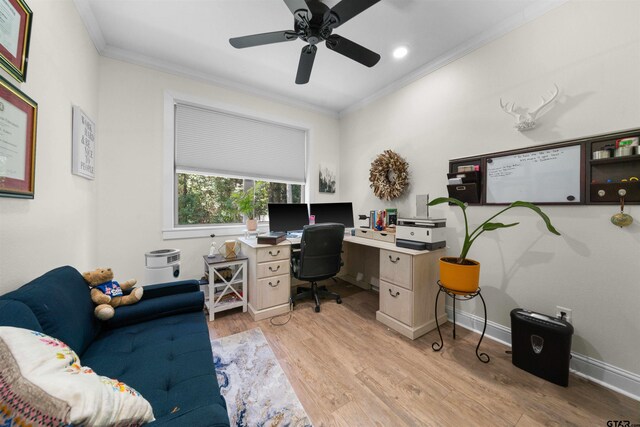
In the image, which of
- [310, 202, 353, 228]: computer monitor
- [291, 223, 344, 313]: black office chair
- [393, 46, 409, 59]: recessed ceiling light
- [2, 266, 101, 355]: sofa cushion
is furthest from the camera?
[310, 202, 353, 228]: computer monitor

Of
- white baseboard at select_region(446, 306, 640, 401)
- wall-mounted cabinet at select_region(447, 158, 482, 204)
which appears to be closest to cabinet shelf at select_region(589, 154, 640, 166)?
wall-mounted cabinet at select_region(447, 158, 482, 204)

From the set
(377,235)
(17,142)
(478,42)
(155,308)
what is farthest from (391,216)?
(17,142)

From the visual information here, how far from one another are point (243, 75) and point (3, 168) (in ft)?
7.42

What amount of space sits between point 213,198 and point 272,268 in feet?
4.23

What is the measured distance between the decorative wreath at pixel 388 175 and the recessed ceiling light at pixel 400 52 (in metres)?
0.96

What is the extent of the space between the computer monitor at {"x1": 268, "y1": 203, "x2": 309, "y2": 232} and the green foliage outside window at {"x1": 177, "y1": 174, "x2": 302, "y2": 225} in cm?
37

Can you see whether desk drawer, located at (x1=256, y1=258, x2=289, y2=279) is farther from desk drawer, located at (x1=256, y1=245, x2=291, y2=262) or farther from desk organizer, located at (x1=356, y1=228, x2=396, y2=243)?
desk organizer, located at (x1=356, y1=228, x2=396, y2=243)

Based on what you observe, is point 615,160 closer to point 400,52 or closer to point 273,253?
point 400,52

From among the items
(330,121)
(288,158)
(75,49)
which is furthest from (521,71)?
(75,49)

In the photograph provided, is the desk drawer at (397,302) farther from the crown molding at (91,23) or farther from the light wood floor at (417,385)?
the crown molding at (91,23)

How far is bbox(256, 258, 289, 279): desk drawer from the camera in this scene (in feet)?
7.48

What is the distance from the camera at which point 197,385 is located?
0.94m

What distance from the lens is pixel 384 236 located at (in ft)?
8.17

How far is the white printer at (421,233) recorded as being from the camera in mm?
2068
